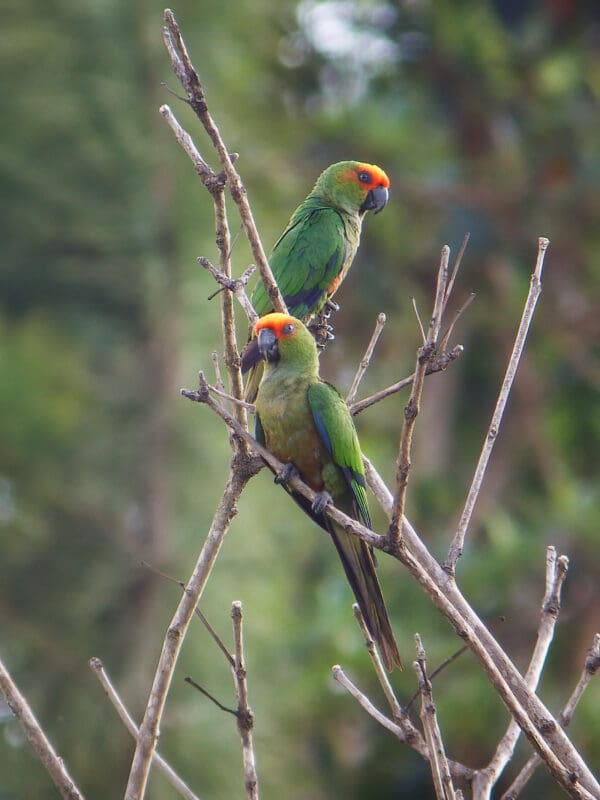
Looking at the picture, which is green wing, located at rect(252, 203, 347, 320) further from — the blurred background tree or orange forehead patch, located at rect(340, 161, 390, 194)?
the blurred background tree

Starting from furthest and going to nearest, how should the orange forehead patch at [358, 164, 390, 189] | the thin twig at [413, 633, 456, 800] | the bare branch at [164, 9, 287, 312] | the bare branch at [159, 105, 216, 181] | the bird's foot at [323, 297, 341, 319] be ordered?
the orange forehead patch at [358, 164, 390, 189]
the bird's foot at [323, 297, 341, 319]
the bare branch at [159, 105, 216, 181]
the bare branch at [164, 9, 287, 312]
the thin twig at [413, 633, 456, 800]

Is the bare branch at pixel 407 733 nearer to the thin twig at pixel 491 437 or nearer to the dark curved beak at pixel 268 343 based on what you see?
the thin twig at pixel 491 437

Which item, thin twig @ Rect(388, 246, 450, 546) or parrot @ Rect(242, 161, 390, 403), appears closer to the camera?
thin twig @ Rect(388, 246, 450, 546)

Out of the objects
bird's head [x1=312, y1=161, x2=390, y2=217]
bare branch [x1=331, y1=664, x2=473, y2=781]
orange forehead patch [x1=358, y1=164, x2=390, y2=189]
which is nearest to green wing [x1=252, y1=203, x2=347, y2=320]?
bird's head [x1=312, y1=161, x2=390, y2=217]

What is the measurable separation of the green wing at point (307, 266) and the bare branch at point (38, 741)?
98.2 inches

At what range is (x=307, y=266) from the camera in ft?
15.1

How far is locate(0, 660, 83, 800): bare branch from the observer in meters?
2.22

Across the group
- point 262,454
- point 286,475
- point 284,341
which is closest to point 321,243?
point 284,341

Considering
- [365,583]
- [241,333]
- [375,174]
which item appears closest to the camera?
[365,583]

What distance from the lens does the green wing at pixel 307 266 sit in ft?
15.1

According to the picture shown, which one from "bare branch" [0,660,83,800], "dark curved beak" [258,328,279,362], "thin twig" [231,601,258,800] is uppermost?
"dark curved beak" [258,328,279,362]

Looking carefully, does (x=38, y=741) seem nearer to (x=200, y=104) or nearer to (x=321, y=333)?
(x=200, y=104)

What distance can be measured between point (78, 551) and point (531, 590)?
3677 mm

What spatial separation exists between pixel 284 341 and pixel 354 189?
1.70 metres
